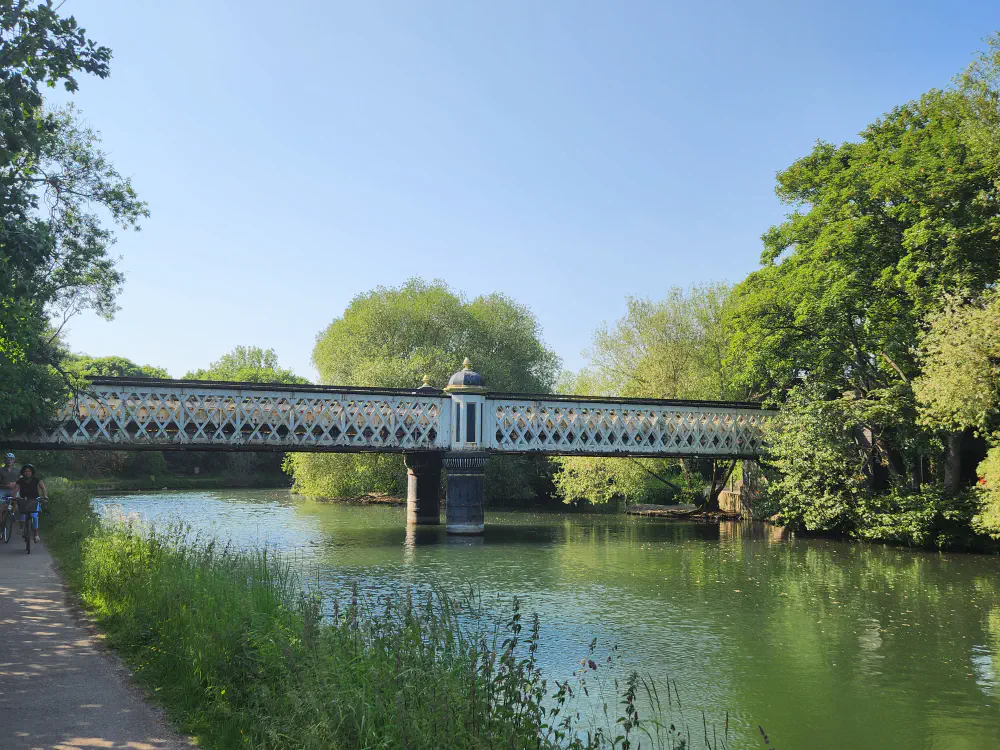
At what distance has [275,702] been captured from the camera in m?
6.08

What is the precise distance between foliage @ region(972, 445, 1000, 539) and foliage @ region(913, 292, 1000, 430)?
1.03 meters

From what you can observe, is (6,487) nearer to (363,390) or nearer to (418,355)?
(363,390)

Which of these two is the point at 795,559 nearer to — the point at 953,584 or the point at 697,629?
the point at 953,584

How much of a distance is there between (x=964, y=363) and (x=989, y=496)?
4.15m

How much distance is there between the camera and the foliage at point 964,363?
21719 millimetres

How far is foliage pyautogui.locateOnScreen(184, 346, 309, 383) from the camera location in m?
92.4

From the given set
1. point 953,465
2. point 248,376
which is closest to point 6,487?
point 953,465

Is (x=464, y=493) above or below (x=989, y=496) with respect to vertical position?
below

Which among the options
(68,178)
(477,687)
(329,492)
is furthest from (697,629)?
(329,492)

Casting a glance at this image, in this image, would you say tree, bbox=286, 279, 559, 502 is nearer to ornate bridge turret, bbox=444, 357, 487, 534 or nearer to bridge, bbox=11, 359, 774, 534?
bridge, bbox=11, 359, 774, 534

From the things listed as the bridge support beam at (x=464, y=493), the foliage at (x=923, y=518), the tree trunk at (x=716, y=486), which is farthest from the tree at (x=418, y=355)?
the foliage at (x=923, y=518)

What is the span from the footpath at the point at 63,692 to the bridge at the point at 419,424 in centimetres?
1755

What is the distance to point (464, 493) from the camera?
30719 millimetres

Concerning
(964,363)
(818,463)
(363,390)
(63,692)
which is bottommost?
(63,692)
